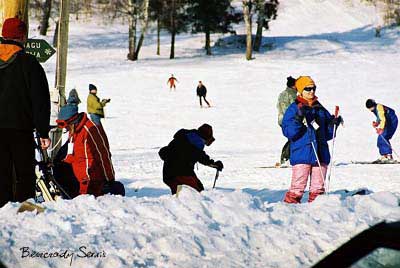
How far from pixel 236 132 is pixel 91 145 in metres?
15.4

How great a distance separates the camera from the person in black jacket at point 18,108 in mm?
5656

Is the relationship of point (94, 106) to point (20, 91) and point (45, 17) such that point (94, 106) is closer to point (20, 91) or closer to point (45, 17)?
point (20, 91)

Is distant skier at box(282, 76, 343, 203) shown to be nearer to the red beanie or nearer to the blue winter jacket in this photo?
the blue winter jacket

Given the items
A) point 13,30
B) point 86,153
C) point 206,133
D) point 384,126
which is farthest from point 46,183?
point 384,126

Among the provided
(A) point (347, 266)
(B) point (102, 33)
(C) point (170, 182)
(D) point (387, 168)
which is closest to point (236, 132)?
(D) point (387, 168)

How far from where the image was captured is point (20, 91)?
5688 mm

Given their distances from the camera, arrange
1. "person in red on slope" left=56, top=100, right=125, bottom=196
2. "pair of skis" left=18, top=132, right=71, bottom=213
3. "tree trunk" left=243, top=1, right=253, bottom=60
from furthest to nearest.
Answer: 1. "tree trunk" left=243, top=1, right=253, bottom=60
2. "person in red on slope" left=56, top=100, right=125, bottom=196
3. "pair of skis" left=18, top=132, right=71, bottom=213

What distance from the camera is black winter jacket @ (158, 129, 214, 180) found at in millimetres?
7840

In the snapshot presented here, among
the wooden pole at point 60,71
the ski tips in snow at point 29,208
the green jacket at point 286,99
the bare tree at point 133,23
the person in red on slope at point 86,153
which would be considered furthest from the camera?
the bare tree at point 133,23

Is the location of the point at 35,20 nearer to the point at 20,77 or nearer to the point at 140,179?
the point at 140,179

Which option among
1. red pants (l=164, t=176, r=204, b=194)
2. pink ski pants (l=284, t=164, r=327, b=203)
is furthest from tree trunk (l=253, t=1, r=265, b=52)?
pink ski pants (l=284, t=164, r=327, b=203)

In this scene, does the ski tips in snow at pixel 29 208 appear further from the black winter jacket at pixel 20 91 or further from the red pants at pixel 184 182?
the red pants at pixel 184 182

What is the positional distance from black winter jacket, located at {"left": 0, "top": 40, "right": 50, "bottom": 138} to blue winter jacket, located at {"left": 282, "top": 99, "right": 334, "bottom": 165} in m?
2.92

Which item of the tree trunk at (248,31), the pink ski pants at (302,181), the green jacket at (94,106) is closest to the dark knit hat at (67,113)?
the pink ski pants at (302,181)
